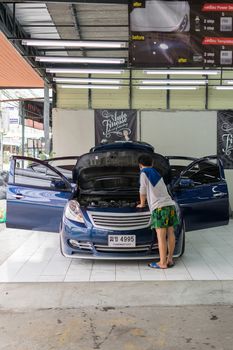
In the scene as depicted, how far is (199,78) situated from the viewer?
11117 mm

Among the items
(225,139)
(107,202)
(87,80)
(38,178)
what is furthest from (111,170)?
(225,139)

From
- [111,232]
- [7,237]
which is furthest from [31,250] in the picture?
[111,232]

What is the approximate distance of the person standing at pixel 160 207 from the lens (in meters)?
5.36

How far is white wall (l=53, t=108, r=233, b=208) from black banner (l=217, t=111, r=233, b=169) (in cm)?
13

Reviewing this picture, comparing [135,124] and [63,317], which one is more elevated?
[135,124]

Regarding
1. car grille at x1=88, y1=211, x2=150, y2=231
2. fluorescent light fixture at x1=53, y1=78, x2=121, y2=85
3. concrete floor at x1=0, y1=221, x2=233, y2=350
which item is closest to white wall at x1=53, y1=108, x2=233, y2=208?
fluorescent light fixture at x1=53, y1=78, x2=121, y2=85

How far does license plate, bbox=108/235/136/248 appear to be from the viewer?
5.49m

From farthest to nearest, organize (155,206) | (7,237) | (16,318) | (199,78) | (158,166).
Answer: (199,78) < (7,237) < (158,166) < (155,206) < (16,318)

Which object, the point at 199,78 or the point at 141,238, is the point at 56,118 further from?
the point at 141,238

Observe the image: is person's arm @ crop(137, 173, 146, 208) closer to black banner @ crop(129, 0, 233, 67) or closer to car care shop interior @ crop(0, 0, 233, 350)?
car care shop interior @ crop(0, 0, 233, 350)

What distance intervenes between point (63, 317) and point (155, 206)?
1.99 m

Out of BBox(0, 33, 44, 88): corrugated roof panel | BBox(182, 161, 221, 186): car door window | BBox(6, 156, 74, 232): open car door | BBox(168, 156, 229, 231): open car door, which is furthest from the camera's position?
BBox(0, 33, 44, 88): corrugated roof panel

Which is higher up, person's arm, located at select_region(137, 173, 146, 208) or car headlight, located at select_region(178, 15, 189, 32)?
car headlight, located at select_region(178, 15, 189, 32)

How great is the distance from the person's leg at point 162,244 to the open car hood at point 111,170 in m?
1.44
